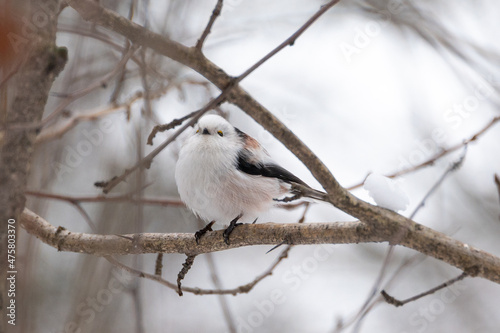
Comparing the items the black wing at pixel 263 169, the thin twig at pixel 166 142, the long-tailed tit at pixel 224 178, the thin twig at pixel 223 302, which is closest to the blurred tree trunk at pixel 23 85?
the thin twig at pixel 166 142

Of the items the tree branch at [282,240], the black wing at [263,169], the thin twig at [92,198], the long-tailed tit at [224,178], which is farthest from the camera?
the black wing at [263,169]

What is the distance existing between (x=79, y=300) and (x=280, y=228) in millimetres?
1007

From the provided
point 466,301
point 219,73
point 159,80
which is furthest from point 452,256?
point 466,301

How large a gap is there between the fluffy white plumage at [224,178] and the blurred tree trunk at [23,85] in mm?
1509

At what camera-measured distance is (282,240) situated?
2.28 metres

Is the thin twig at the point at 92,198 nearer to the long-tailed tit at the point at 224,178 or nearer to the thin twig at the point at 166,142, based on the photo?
the long-tailed tit at the point at 224,178

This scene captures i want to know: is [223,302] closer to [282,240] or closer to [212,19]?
[282,240]

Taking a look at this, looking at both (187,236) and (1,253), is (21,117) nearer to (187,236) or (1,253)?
(1,253)

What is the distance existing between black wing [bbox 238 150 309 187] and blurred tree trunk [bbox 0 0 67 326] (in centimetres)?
168

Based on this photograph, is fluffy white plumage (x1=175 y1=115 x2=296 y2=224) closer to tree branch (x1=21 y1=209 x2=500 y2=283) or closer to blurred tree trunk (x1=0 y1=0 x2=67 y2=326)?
tree branch (x1=21 y1=209 x2=500 y2=283)

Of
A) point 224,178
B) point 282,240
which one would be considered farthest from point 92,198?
point 282,240

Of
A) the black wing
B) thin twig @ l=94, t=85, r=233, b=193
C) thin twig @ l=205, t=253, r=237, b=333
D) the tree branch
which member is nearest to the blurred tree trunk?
thin twig @ l=94, t=85, r=233, b=193

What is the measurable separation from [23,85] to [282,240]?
139 centimetres

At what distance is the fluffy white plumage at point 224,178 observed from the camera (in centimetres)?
294
